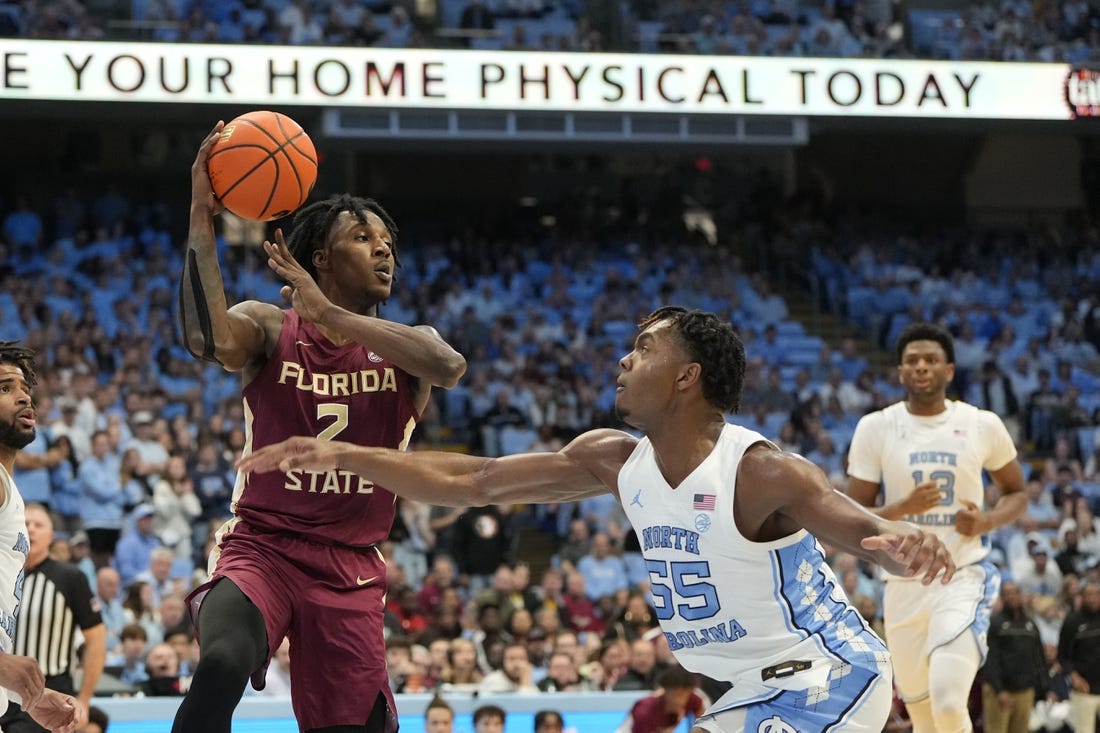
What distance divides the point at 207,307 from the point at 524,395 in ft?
40.1

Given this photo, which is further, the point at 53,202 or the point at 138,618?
the point at 53,202

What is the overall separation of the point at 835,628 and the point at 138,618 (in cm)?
854

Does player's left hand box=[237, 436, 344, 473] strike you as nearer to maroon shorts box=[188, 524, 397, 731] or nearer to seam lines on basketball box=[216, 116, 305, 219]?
maroon shorts box=[188, 524, 397, 731]

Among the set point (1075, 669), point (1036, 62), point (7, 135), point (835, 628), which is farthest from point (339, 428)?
point (7, 135)

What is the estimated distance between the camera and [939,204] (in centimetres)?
2641

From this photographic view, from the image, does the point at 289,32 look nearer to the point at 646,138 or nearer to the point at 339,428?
the point at 646,138

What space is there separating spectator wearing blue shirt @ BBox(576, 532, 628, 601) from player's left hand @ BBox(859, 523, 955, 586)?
32.5ft

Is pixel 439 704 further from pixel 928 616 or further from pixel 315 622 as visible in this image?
pixel 315 622

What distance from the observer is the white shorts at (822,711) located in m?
4.56

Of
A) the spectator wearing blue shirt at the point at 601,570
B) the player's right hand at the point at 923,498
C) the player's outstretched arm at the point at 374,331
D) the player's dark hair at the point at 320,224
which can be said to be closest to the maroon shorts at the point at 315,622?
the player's outstretched arm at the point at 374,331

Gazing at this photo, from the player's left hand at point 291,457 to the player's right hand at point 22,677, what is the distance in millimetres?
997

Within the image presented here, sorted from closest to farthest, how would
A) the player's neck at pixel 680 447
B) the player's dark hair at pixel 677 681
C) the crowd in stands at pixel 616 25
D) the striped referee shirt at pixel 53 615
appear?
the player's neck at pixel 680 447
the striped referee shirt at pixel 53 615
the player's dark hair at pixel 677 681
the crowd in stands at pixel 616 25

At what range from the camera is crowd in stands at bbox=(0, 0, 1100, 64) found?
18.7 meters

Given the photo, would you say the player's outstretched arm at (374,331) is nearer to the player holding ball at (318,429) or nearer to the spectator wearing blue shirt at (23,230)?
the player holding ball at (318,429)
